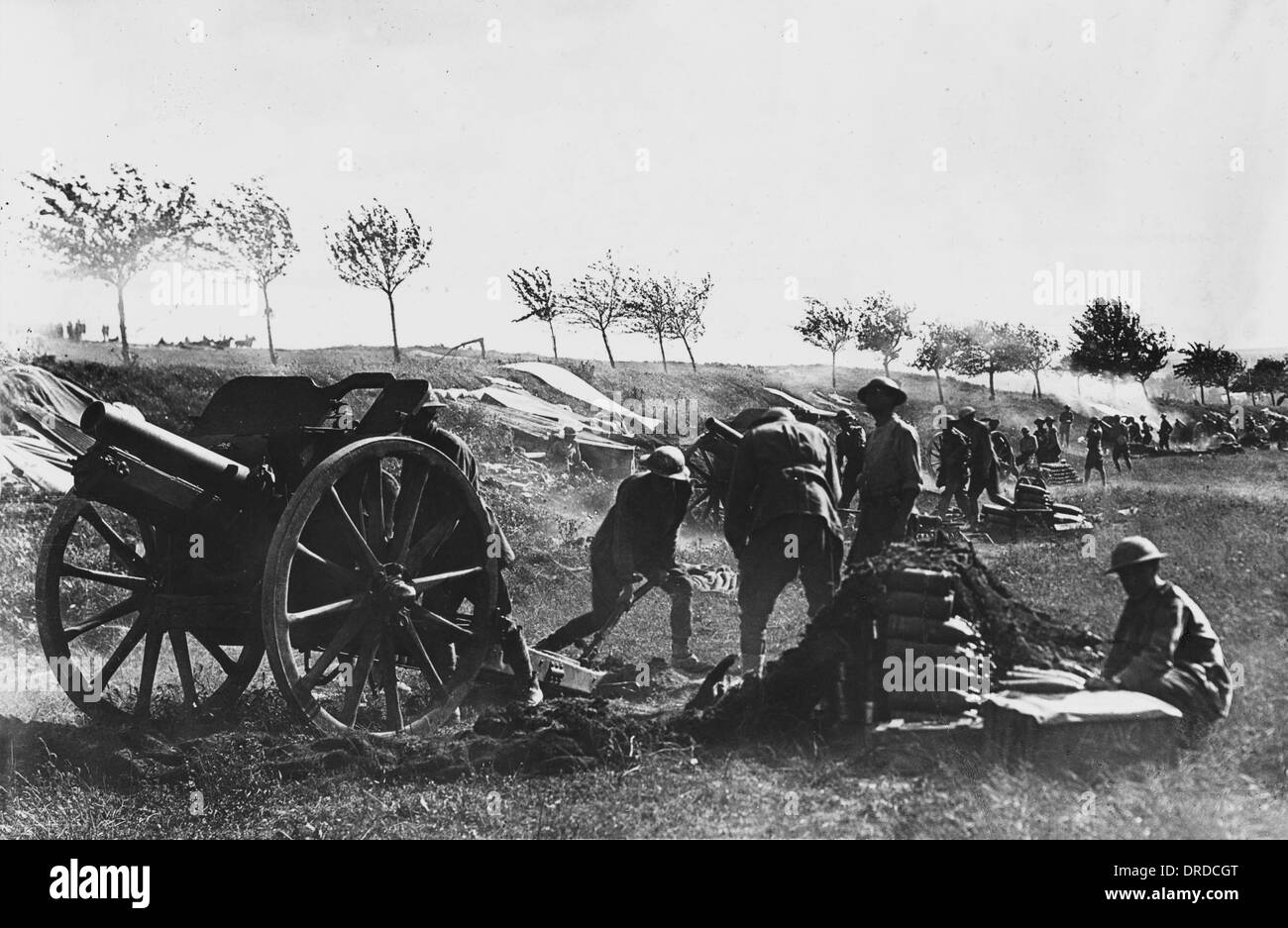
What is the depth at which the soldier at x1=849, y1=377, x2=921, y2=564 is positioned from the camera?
7777 millimetres

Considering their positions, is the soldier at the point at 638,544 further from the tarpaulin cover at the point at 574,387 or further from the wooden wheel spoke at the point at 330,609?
the tarpaulin cover at the point at 574,387

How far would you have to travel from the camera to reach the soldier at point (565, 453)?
1347 cm

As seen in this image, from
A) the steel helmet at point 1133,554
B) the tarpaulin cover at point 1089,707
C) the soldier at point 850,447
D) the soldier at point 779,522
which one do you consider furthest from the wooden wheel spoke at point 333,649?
the soldier at point 850,447

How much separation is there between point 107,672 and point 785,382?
44.3ft

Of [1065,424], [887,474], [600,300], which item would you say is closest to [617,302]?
[600,300]

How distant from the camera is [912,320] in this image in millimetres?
12211

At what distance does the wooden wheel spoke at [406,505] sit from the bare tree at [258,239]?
4.58 m

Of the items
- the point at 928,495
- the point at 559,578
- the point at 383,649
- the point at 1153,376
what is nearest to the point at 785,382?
the point at 928,495

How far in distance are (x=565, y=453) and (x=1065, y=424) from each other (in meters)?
9.63

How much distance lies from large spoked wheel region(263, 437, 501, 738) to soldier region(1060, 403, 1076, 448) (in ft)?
43.3

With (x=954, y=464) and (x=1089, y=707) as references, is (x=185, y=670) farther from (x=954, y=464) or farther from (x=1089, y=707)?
(x=954, y=464)

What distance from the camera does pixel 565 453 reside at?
13578mm

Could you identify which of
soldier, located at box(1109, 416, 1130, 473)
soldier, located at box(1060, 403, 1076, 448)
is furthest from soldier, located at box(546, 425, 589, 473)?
soldier, located at box(1060, 403, 1076, 448)

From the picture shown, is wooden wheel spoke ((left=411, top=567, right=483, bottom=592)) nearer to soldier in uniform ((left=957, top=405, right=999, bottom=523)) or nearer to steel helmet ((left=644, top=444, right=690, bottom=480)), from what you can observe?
steel helmet ((left=644, top=444, right=690, bottom=480))
